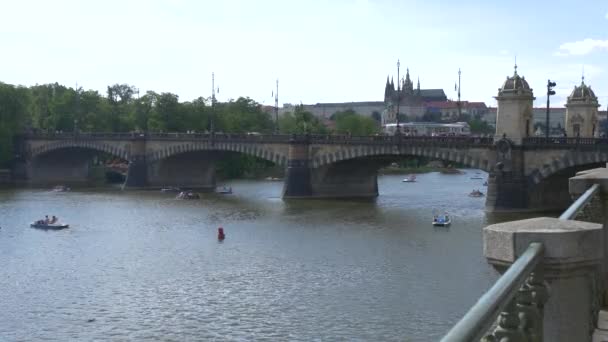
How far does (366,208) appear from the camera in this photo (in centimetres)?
5150

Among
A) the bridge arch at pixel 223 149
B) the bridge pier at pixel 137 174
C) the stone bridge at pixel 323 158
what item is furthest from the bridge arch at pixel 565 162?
the bridge pier at pixel 137 174

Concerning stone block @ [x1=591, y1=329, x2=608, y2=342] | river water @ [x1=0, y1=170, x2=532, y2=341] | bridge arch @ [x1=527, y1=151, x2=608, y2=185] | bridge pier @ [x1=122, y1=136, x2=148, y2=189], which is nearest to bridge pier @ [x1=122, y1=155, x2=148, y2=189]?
bridge pier @ [x1=122, y1=136, x2=148, y2=189]

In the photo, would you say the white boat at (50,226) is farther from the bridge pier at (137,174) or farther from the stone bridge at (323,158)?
the bridge pier at (137,174)

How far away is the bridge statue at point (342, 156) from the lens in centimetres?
4759

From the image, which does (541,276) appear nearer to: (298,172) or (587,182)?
(587,182)

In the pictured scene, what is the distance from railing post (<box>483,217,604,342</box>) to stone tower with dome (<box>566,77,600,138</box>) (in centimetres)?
5777

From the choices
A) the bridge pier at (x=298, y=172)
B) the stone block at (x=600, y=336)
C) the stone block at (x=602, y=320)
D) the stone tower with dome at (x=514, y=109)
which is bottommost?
the bridge pier at (x=298, y=172)

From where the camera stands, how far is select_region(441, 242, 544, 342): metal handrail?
2.95 meters

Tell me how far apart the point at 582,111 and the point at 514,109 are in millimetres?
14453

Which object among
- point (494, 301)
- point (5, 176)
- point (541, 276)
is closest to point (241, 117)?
point (5, 176)

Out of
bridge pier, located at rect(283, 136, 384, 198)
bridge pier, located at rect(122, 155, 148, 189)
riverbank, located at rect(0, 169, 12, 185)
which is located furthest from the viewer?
riverbank, located at rect(0, 169, 12, 185)

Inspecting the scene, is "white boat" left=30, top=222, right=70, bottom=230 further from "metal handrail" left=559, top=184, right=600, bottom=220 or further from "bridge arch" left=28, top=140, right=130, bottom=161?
"metal handrail" left=559, top=184, right=600, bottom=220

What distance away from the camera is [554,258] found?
14.0ft

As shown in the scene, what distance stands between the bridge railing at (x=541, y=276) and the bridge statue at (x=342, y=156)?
4221cm
